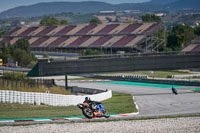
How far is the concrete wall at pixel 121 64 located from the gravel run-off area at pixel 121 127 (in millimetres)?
27524

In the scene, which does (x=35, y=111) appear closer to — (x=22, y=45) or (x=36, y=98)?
(x=36, y=98)

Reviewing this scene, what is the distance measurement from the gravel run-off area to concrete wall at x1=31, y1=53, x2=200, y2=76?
90.3 feet

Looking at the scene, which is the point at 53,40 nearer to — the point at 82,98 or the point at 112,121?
the point at 82,98

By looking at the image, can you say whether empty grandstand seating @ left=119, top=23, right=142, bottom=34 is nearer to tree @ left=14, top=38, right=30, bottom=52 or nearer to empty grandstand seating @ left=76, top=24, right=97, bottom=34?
empty grandstand seating @ left=76, top=24, right=97, bottom=34

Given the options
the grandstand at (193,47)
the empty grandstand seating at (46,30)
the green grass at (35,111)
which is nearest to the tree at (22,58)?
the grandstand at (193,47)

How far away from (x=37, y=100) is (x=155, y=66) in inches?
871

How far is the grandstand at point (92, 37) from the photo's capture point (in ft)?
348

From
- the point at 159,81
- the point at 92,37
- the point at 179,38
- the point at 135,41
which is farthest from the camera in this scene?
the point at 92,37

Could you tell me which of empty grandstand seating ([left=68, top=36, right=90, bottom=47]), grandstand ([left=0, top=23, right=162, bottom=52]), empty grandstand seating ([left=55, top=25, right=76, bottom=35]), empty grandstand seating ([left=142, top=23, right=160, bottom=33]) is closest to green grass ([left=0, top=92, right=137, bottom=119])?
grandstand ([left=0, top=23, right=162, bottom=52])

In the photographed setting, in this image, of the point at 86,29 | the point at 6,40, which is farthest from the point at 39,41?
the point at 6,40

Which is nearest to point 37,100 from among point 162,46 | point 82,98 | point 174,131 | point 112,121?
point 82,98

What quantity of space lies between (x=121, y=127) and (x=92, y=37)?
103293 mm

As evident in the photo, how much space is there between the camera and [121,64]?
4906 centimetres

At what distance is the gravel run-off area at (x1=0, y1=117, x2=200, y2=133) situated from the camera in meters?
18.9
